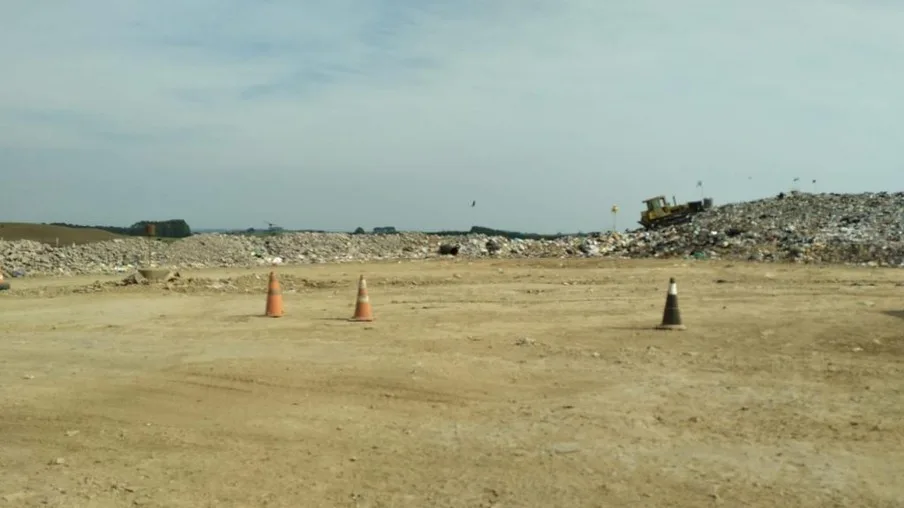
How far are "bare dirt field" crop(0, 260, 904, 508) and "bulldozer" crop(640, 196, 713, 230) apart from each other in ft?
86.0

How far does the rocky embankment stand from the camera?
86.0 ft

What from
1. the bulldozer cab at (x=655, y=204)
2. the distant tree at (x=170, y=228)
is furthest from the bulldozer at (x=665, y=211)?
the distant tree at (x=170, y=228)

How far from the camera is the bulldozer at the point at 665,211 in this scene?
40750 millimetres

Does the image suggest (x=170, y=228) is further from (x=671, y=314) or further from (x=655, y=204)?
(x=671, y=314)

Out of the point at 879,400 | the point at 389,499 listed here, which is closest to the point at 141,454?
the point at 389,499

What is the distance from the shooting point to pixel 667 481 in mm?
5492

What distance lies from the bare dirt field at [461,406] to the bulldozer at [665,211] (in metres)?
26.2

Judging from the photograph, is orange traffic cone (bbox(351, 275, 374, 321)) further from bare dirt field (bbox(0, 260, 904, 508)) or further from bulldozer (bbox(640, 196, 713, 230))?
bulldozer (bbox(640, 196, 713, 230))

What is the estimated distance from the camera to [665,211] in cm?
Answer: 4169

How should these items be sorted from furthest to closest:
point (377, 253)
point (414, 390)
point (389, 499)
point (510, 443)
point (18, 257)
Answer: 1. point (377, 253)
2. point (18, 257)
3. point (414, 390)
4. point (510, 443)
5. point (389, 499)

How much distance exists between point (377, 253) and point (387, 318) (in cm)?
2409

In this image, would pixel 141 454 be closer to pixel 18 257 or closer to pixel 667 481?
pixel 667 481

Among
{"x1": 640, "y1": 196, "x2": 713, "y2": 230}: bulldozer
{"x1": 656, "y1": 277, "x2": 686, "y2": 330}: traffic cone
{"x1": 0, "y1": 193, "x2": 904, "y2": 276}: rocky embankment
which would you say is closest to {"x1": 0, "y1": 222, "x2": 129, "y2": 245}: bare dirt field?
{"x1": 0, "y1": 193, "x2": 904, "y2": 276}: rocky embankment

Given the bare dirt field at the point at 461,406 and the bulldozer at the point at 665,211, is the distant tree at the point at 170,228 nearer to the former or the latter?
the bulldozer at the point at 665,211
